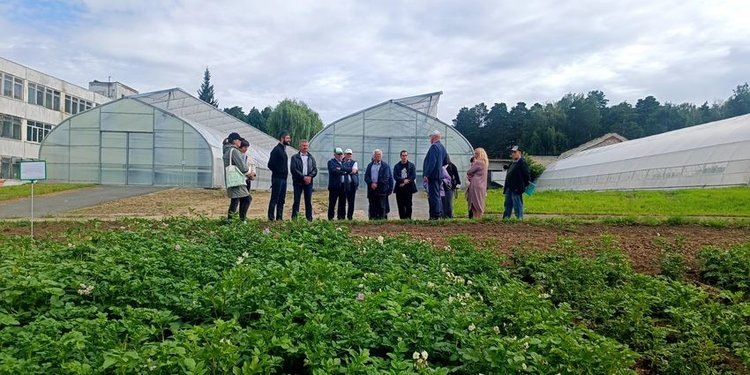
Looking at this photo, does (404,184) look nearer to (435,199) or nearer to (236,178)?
(435,199)

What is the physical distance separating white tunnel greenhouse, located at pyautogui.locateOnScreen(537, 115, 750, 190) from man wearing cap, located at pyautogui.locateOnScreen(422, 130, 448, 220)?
1675cm

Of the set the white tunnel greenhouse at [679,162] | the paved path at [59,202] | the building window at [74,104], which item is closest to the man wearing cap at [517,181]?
the paved path at [59,202]

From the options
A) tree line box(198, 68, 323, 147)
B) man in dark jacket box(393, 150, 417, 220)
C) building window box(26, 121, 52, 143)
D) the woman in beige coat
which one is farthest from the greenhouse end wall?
tree line box(198, 68, 323, 147)

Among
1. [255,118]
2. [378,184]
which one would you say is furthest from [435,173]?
[255,118]

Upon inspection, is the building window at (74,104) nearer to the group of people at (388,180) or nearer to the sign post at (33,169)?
the group of people at (388,180)

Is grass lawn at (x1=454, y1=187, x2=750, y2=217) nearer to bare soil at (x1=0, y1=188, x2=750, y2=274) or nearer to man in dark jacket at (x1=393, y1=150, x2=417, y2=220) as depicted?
man in dark jacket at (x1=393, y1=150, x2=417, y2=220)

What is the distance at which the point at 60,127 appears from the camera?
29031mm

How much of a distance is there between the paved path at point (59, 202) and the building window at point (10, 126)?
1867cm

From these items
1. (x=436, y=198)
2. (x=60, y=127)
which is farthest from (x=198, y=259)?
(x=60, y=127)

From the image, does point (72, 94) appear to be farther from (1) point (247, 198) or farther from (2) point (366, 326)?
(2) point (366, 326)

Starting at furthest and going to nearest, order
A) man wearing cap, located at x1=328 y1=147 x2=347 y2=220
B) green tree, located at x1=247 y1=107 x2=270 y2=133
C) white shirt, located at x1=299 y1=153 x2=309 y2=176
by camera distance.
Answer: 1. green tree, located at x1=247 y1=107 x2=270 y2=133
2. man wearing cap, located at x1=328 y1=147 x2=347 y2=220
3. white shirt, located at x1=299 y1=153 x2=309 y2=176

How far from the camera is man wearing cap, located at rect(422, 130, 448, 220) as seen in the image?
1067 cm

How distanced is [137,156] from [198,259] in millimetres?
26744

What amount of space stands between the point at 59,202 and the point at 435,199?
14255mm
